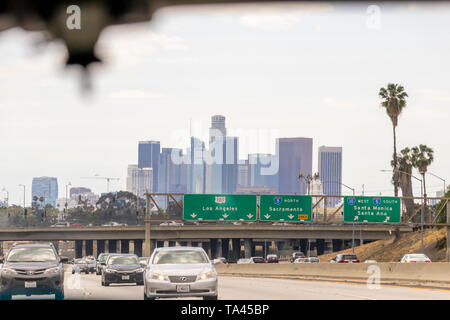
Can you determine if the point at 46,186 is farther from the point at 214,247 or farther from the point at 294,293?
the point at 214,247

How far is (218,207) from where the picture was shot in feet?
233

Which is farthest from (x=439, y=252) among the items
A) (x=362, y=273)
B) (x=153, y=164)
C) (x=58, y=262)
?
(x=153, y=164)

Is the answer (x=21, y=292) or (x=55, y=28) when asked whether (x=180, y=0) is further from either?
(x=21, y=292)

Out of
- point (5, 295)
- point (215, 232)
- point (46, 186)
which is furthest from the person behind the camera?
point (215, 232)

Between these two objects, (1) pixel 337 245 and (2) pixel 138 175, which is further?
(1) pixel 337 245

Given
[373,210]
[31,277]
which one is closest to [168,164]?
[31,277]

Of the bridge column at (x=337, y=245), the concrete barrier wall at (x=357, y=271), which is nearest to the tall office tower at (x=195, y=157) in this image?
the concrete barrier wall at (x=357, y=271)

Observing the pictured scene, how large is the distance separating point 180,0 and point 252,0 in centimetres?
23

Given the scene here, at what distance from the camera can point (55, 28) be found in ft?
7.52

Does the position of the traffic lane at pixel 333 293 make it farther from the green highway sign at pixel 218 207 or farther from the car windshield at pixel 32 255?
the green highway sign at pixel 218 207

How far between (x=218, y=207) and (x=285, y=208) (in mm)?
6344

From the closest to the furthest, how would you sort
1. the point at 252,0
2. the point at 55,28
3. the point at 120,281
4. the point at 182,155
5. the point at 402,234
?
the point at 55,28 → the point at 252,0 → the point at 182,155 → the point at 120,281 → the point at 402,234

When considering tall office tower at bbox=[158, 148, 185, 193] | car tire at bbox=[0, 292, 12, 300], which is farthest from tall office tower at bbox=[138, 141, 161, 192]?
car tire at bbox=[0, 292, 12, 300]

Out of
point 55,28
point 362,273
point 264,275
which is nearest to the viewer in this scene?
point 55,28
